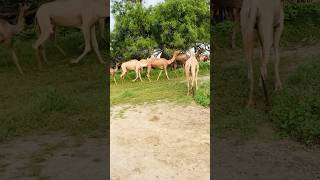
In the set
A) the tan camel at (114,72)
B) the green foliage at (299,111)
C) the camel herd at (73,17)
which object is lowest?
the green foliage at (299,111)

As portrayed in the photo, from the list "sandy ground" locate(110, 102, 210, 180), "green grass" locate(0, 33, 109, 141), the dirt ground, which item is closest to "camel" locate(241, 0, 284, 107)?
"sandy ground" locate(110, 102, 210, 180)

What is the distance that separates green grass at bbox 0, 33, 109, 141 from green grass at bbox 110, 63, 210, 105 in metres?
0.39

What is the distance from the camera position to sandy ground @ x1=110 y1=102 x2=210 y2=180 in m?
4.59

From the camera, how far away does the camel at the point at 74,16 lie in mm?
10570

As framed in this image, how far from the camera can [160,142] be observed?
5301mm

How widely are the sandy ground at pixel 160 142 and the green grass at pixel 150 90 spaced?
0.36ft

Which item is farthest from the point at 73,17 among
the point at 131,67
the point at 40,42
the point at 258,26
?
the point at 258,26

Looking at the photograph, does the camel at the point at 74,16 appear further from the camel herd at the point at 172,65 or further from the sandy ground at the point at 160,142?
the sandy ground at the point at 160,142

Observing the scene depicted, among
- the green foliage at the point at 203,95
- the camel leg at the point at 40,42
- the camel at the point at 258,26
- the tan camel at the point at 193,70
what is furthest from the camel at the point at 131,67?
the camel leg at the point at 40,42

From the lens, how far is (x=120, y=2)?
722 cm

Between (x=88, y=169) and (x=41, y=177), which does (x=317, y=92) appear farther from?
(x=41, y=177)

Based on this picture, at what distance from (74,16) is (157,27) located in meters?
3.44

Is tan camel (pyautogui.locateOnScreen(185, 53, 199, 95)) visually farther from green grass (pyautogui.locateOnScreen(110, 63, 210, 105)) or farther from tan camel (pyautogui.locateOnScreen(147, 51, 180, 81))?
tan camel (pyautogui.locateOnScreen(147, 51, 180, 81))

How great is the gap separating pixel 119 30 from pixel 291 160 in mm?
2988
